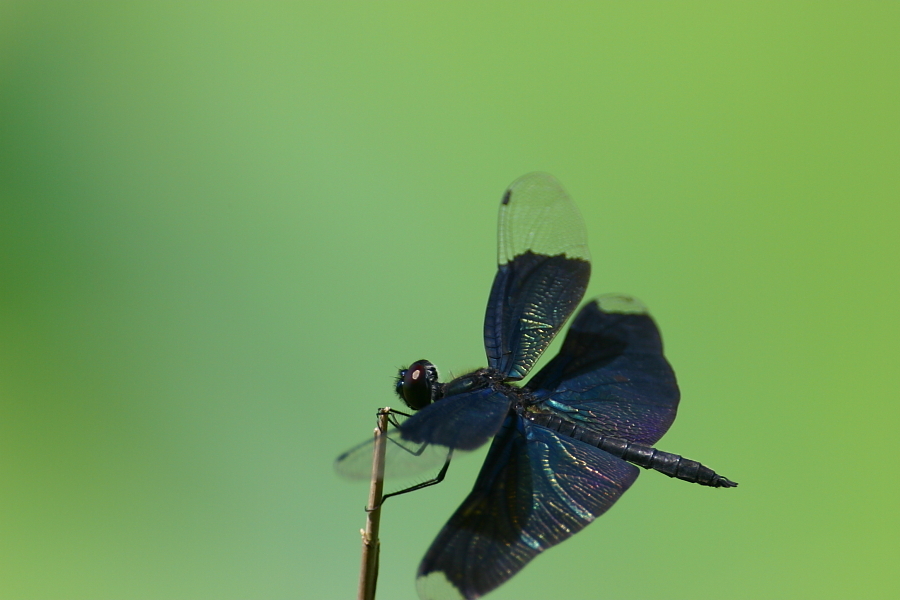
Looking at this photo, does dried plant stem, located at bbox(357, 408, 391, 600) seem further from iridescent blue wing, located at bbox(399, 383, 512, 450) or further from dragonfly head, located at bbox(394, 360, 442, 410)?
dragonfly head, located at bbox(394, 360, 442, 410)

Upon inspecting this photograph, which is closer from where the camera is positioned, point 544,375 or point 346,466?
point 346,466

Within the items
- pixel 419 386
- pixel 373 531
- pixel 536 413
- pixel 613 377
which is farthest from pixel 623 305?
pixel 373 531

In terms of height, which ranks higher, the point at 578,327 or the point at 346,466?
the point at 578,327

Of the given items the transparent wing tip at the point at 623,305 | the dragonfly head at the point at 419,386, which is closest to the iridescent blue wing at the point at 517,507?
the dragonfly head at the point at 419,386

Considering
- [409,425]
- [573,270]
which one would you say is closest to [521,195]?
[573,270]

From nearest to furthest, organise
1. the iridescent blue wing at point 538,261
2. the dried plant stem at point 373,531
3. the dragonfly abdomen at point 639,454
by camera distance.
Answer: the dried plant stem at point 373,531 < the dragonfly abdomen at point 639,454 < the iridescent blue wing at point 538,261

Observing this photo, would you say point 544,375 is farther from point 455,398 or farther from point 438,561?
point 438,561

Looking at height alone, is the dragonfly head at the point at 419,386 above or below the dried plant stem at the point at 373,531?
above

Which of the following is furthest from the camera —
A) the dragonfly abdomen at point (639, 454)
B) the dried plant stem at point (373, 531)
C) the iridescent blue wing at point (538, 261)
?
the iridescent blue wing at point (538, 261)

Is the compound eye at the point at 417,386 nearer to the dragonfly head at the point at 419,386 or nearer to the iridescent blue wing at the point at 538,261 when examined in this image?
the dragonfly head at the point at 419,386

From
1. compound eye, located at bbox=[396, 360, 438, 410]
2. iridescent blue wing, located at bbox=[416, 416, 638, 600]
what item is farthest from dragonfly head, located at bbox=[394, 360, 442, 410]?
iridescent blue wing, located at bbox=[416, 416, 638, 600]
